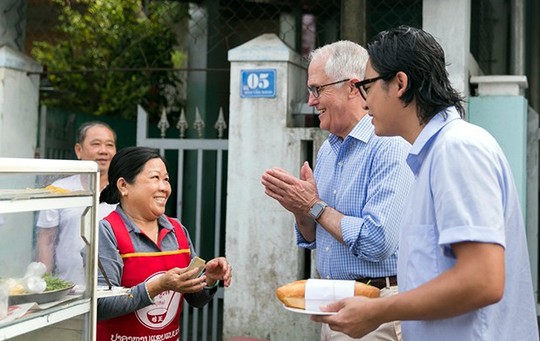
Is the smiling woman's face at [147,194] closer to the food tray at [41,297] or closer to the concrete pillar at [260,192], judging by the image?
the food tray at [41,297]

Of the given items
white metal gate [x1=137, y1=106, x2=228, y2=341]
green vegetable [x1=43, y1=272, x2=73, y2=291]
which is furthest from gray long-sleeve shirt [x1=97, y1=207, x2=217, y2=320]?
white metal gate [x1=137, y1=106, x2=228, y2=341]

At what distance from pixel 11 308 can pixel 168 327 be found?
0.96 meters

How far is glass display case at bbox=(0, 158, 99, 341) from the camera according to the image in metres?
2.48

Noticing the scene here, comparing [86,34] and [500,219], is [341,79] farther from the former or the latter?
[86,34]

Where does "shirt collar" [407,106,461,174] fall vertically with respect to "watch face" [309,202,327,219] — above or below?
above

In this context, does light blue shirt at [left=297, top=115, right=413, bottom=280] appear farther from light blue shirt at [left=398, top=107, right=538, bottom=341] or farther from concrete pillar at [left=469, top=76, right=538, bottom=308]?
concrete pillar at [left=469, top=76, right=538, bottom=308]

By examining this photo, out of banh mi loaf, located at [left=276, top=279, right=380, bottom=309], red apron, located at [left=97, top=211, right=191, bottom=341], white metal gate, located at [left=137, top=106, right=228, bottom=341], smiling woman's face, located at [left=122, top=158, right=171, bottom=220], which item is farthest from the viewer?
white metal gate, located at [left=137, top=106, right=228, bottom=341]

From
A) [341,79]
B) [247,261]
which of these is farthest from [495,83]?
[341,79]

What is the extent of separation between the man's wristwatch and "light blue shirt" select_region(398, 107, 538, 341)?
3.07 feet

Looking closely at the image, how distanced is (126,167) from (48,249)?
826 mm

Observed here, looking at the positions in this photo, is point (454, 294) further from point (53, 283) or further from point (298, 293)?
point (53, 283)

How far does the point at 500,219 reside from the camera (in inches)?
78.2

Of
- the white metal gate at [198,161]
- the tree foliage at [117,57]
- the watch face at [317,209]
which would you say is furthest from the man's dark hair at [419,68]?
the tree foliage at [117,57]

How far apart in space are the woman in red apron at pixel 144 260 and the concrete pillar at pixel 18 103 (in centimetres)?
255
